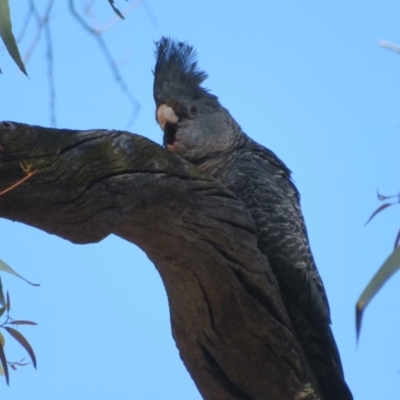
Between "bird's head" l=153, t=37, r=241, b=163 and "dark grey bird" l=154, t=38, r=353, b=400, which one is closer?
"dark grey bird" l=154, t=38, r=353, b=400

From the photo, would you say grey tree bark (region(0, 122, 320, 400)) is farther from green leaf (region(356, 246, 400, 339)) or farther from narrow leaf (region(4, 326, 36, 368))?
green leaf (region(356, 246, 400, 339))

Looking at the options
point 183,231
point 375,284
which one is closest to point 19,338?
point 183,231

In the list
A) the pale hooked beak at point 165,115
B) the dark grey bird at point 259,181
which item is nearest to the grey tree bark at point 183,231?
the dark grey bird at point 259,181

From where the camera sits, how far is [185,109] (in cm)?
415

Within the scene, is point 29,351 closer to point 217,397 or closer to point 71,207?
point 71,207

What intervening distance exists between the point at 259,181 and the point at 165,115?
0.68 m

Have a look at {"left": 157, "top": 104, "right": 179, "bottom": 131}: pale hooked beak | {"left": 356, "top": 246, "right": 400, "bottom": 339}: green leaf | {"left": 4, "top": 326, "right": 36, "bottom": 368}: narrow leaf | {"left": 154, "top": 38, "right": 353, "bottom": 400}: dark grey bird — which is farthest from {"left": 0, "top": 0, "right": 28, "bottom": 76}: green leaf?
{"left": 157, "top": 104, "right": 179, "bottom": 131}: pale hooked beak

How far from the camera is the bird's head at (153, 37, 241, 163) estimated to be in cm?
411

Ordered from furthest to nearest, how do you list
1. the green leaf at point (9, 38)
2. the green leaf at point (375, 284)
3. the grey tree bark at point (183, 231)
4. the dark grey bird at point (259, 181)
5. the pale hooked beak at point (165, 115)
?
the pale hooked beak at point (165, 115) → the dark grey bird at point (259, 181) → the grey tree bark at point (183, 231) → the green leaf at point (9, 38) → the green leaf at point (375, 284)

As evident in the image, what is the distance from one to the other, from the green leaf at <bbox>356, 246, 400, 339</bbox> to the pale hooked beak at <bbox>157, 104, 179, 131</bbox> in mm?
2559

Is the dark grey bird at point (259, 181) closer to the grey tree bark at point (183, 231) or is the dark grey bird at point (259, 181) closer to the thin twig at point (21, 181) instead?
the grey tree bark at point (183, 231)

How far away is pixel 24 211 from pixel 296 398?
1.44 meters

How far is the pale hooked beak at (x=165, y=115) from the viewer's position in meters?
4.07

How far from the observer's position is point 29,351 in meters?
2.51
